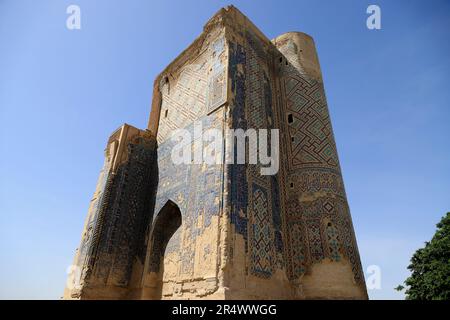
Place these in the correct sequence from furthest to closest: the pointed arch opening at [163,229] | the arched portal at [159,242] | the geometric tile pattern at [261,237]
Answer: the pointed arch opening at [163,229] < the arched portal at [159,242] < the geometric tile pattern at [261,237]

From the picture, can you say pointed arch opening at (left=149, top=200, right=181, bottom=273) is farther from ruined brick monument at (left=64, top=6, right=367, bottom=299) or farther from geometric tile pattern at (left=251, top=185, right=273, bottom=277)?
geometric tile pattern at (left=251, top=185, right=273, bottom=277)

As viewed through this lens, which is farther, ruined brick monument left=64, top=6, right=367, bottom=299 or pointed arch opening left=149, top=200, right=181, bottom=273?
pointed arch opening left=149, top=200, right=181, bottom=273

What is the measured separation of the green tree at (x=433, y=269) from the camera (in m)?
9.25

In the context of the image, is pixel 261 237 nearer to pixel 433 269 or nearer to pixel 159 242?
pixel 159 242

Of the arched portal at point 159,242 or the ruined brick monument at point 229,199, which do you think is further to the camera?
the arched portal at point 159,242

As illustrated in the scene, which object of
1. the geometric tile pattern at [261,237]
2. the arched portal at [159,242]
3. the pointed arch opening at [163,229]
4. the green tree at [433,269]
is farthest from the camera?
the green tree at [433,269]

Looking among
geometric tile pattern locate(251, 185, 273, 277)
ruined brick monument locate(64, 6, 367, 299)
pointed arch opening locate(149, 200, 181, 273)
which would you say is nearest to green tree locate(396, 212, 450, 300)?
ruined brick monument locate(64, 6, 367, 299)

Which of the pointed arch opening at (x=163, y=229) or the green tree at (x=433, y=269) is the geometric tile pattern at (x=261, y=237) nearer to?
the pointed arch opening at (x=163, y=229)

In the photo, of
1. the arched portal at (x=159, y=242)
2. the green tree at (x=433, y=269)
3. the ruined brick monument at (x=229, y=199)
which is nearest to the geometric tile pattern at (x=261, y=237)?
the ruined brick monument at (x=229, y=199)

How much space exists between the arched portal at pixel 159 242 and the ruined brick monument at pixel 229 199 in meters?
0.02

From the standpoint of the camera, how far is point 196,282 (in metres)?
4.73

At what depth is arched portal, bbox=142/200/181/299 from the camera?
6.09 meters

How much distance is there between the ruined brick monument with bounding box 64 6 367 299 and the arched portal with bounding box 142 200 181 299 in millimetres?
23

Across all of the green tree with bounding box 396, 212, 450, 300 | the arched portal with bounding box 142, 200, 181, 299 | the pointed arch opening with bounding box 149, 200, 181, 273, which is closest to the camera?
the arched portal with bounding box 142, 200, 181, 299
